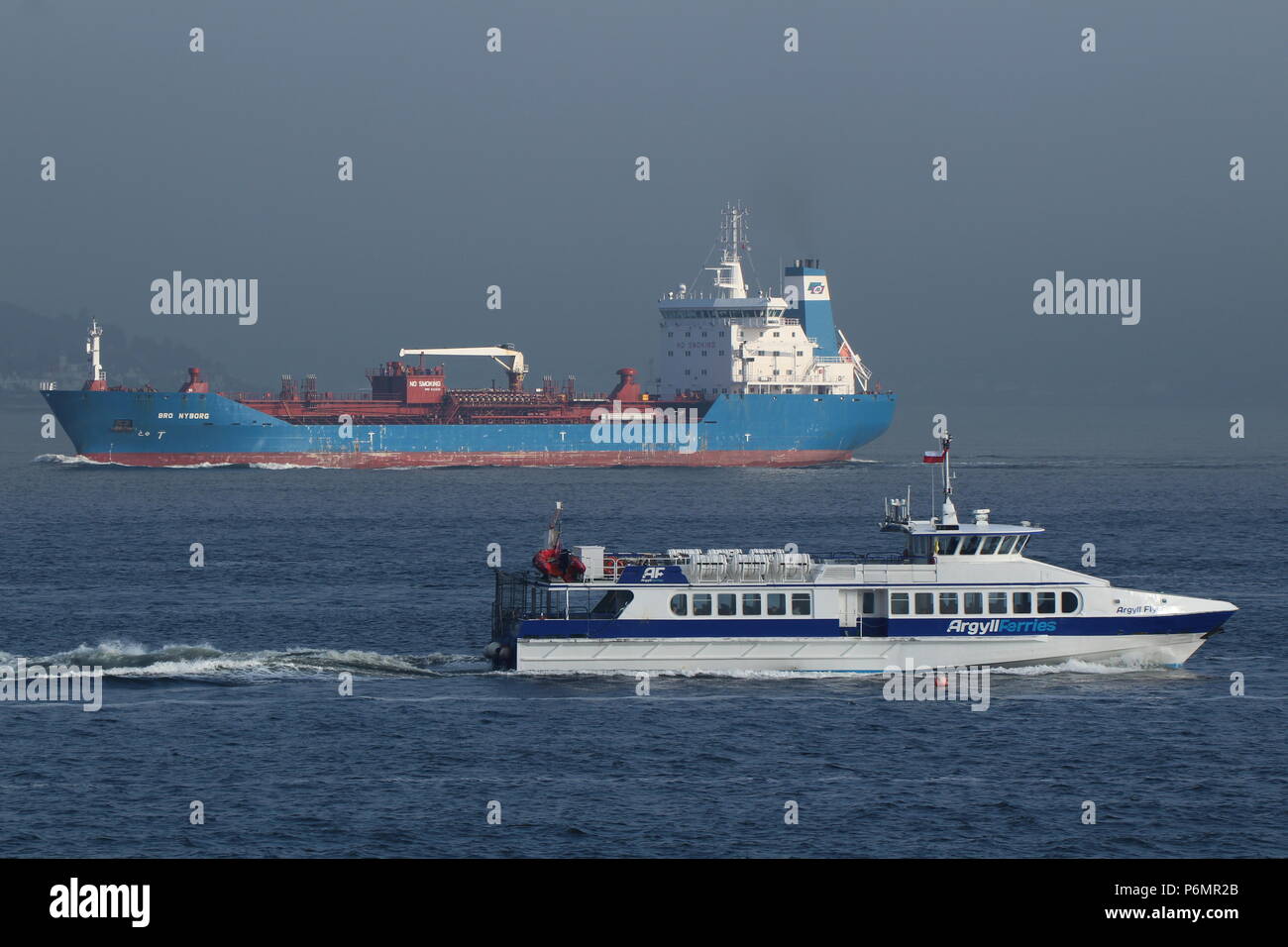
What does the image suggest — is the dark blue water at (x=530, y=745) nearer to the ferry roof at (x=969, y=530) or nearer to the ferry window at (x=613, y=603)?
the ferry window at (x=613, y=603)

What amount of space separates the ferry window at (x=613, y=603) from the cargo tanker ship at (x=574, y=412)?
8727cm

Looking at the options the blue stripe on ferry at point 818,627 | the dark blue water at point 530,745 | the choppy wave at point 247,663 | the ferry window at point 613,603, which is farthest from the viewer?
the choppy wave at point 247,663

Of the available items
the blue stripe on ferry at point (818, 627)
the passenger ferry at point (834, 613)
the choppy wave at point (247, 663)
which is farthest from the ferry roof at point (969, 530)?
the choppy wave at point (247, 663)

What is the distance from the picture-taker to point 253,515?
89.6 meters

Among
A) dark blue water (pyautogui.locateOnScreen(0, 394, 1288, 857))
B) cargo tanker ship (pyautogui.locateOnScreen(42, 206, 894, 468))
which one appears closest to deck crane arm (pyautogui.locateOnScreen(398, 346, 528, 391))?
cargo tanker ship (pyautogui.locateOnScreen(42, 206, 894, 468))

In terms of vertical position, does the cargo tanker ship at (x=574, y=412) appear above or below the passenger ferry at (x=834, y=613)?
above

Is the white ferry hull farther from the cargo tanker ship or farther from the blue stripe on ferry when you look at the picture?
the cargo tanker ship

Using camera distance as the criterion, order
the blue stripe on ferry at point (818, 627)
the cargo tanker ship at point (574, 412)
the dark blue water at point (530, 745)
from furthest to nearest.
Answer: the cargo tanker ship at point (574, 412) < the blue stripe on ferry at point (818, 627) < the dark blue water at point (530, 745)

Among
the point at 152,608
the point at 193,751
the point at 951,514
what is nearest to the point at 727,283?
the point at 152,608

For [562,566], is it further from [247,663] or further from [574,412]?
[574,412]

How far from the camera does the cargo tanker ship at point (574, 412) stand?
124 meters

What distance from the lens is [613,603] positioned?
4056cm

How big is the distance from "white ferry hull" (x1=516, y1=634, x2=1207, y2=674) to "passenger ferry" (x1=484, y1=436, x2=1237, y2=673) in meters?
0.03
